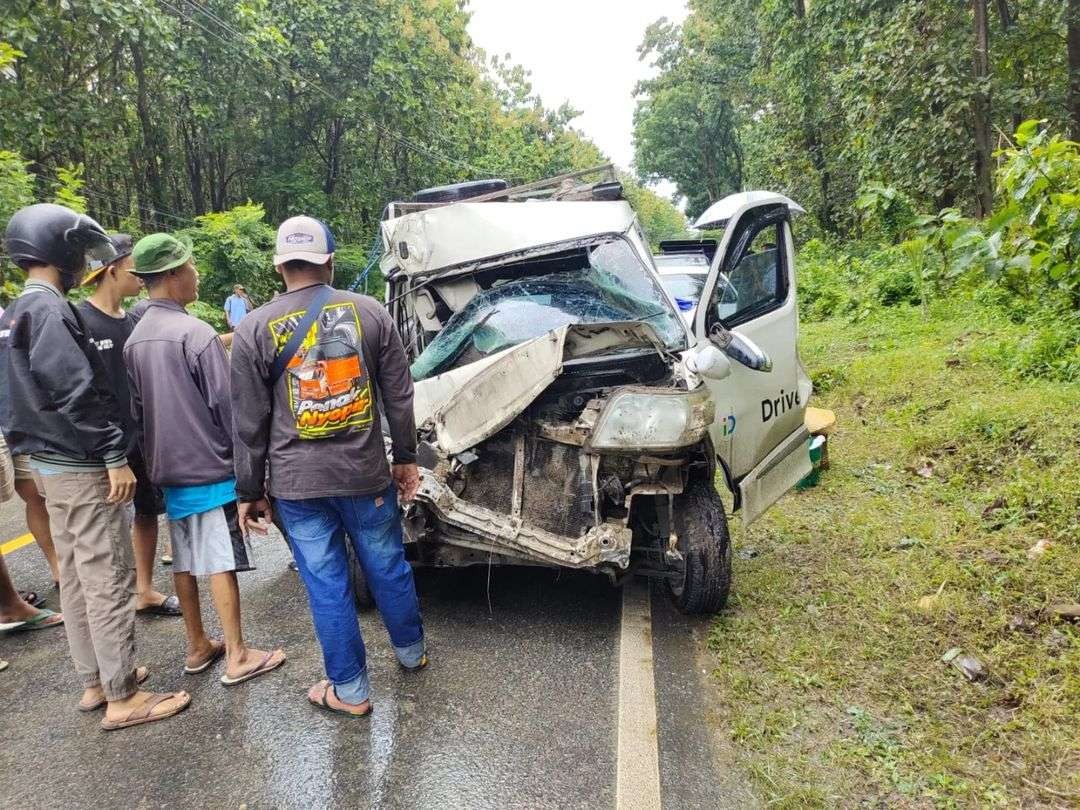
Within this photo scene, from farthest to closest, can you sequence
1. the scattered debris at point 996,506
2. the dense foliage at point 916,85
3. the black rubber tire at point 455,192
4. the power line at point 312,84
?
1. the power line at point 312,84
2. the dense foliage at point 916,85
3. the black rubber tire at point 455,192
4. the scattered debris at point 996,506

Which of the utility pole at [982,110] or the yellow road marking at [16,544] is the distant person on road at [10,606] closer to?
the yellow road marking at [16,544]

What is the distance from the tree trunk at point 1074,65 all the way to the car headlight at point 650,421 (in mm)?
10958

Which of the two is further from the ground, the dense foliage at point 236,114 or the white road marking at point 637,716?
the dense foliage at point 236,114

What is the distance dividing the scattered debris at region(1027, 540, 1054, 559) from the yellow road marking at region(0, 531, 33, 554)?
20.0ft

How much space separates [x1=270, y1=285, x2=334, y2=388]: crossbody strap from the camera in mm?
2646

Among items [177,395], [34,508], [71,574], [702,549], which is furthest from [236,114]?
[702,549]

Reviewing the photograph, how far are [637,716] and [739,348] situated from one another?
6.25 ft

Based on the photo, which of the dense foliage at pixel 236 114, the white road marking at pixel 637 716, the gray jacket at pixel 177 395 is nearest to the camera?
the white road marking at pixel 637 716

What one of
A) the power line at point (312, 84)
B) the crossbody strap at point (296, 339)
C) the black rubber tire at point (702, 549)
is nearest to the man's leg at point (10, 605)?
the crossbody strap at point (296, 339)

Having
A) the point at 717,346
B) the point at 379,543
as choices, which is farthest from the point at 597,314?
the point at 379,543

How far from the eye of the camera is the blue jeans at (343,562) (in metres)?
2.79

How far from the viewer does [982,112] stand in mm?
11438

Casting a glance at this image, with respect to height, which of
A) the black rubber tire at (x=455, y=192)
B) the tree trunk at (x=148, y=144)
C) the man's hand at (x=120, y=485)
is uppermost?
the tree trunk at (x=148, y=144)

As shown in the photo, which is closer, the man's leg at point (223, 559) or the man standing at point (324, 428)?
the man standing at point (324, 428)
